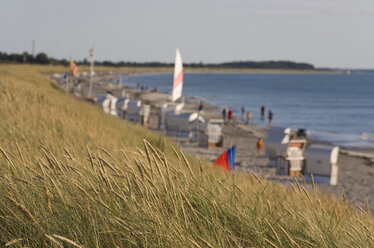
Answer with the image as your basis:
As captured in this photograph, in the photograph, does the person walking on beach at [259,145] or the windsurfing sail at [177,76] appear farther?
the person walking on beach at [259,145]

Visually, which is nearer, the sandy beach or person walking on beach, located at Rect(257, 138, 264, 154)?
the sandy beach

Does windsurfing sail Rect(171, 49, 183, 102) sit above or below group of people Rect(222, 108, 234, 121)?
above

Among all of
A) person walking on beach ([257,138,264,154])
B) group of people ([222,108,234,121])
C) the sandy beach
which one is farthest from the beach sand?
group of people ([222,108,234,121])

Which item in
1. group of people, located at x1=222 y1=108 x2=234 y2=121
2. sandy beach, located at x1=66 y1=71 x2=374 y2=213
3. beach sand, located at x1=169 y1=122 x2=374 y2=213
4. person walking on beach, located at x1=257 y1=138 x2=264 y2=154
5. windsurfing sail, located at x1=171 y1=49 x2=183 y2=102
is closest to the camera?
beach sand, located at x1=169 y1=122 x2=374 y2=213

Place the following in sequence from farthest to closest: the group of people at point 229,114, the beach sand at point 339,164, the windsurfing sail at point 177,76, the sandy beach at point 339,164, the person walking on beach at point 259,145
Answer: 1. the group of people at point 229,114
2. the person walking on beach at point 259,145
3. the windsurfing sail at point 177,76
4. the sandy beach at point 339,164
5. the beach sand at point 339,164

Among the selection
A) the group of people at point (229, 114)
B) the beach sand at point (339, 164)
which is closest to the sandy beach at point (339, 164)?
the beach sand at point (339, 164)

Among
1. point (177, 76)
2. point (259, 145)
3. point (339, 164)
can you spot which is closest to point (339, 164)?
point (339, 164)

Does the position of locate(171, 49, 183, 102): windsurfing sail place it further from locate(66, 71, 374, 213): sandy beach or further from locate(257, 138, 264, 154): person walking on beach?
locate(257, 138, 264, 154): person walking on beach

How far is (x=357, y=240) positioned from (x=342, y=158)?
21345 millimetres

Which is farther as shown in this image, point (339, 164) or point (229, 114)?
point (229, 114)

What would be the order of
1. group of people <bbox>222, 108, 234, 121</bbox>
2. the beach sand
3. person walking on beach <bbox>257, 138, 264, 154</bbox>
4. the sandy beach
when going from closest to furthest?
the beach sand < the sandy beach < person walking on beach <bbox>257, 138, 264, 154</bbox> < group of people <bbox>222, 108, 234, 121</bbox>

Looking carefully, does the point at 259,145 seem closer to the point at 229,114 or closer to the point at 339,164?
the point at 339,164

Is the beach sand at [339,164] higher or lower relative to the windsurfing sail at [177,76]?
lower

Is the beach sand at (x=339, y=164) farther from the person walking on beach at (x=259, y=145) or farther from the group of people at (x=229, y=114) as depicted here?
the group of people at (x=229, y=114)
